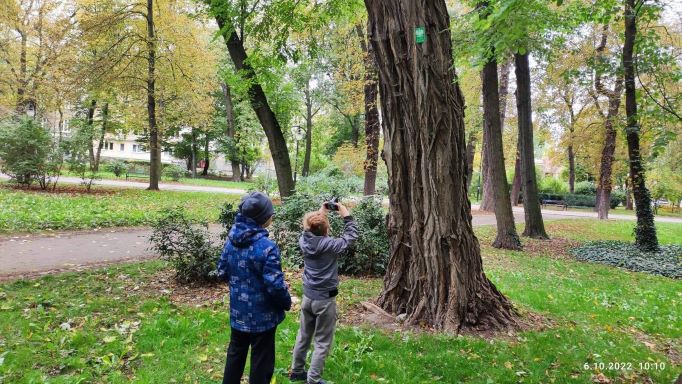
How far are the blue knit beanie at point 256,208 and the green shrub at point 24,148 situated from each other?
16.9 m

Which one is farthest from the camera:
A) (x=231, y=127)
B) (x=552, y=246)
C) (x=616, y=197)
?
(x=616, y=197)

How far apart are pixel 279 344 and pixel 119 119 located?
30.6 metres

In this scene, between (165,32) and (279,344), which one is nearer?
(279,344)

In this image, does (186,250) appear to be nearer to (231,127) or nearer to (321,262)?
(321,262)

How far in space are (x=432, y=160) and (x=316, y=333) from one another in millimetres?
2352

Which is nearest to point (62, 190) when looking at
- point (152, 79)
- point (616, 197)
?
point (152, 79)

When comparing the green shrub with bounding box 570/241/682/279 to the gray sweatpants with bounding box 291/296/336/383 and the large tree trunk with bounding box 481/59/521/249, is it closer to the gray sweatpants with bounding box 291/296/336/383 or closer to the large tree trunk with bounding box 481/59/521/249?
the large tree trunk with bounding box 481/59/521/249

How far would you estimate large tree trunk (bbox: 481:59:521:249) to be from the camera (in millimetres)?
12266

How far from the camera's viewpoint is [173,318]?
16.5 ft

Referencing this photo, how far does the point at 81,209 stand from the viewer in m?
13.0

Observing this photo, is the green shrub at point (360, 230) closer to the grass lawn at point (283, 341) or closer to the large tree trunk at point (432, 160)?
the grass lawn at point (283, 341)

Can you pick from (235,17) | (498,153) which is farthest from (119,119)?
(498,153)

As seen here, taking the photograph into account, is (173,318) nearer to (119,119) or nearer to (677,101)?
(677,101)

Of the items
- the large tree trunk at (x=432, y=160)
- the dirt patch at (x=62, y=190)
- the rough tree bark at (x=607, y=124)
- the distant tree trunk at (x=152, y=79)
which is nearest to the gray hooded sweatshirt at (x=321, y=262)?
the large tree trunk at (x=432, y=160)
